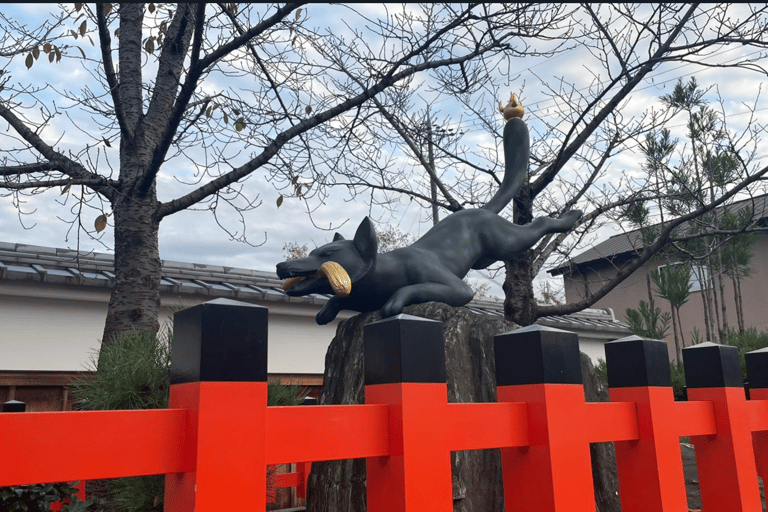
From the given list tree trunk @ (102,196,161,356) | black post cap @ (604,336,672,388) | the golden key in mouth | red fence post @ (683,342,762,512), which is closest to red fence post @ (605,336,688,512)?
black post cap @ (604,336,672,388)

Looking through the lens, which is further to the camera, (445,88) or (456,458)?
(445,88)

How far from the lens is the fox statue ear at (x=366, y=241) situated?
8.82 ft

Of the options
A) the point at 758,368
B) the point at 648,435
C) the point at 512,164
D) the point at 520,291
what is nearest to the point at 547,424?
the point at 648,435

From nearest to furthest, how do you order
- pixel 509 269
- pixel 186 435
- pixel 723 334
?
1. pixel 186 435
2. pixel 509 269
3. pixel 723 334

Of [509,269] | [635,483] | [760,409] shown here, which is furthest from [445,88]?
[635,483]

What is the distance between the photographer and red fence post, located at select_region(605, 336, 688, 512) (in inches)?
80.0

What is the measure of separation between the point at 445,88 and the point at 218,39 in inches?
86.4

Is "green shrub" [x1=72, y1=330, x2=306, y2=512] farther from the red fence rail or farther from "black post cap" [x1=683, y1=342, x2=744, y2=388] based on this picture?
"black post cap" [x1=683, y1=342, x2=744, y2=388]

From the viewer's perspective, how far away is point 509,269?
521 centimetres

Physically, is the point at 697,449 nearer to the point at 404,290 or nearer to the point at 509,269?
the point at 404,290

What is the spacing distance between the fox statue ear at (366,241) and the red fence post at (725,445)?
1.46 m

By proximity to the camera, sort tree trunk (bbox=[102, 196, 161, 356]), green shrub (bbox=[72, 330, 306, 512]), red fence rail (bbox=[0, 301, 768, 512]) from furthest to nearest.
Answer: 1. tree trunk (bbox=[102, 196, 161, 356])
2. green shrub (bbox=[72, 330, 306, 512])
3. red fence rail (bbox=[0, 301, 768, 512])

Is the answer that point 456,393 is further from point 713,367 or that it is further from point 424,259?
Result: point 713,367

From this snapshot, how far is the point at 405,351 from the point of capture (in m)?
1.49
